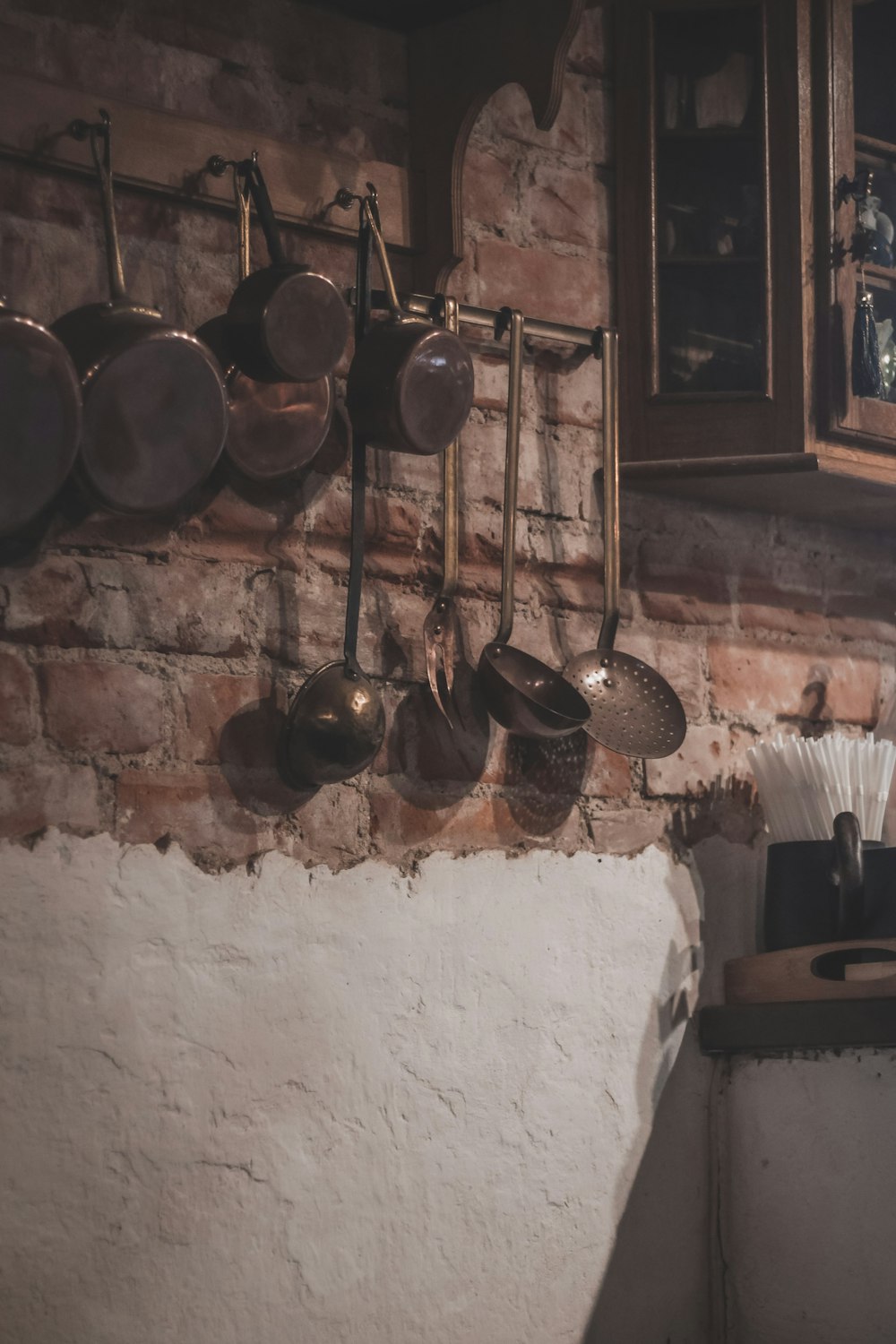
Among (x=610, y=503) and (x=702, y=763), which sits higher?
(x=610, y=503)

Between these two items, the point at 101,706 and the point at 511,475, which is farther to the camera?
the point at 511,475

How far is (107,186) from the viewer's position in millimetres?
1265

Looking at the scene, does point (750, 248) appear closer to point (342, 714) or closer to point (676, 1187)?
point (342, 714)

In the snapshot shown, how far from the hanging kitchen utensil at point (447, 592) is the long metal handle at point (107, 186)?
35 centimetres

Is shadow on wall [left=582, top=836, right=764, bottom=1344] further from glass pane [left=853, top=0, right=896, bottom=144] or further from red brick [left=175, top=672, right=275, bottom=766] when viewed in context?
glass pane [left=853, top=0, right=896, bottom=144]

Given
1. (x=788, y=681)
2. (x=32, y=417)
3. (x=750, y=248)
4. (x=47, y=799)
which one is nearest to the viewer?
(x=32, y=417)

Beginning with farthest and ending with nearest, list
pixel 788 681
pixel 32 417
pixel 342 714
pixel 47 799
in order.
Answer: pixel 788 681, pixel 342 714, pixel 47 799, pixel 32 417

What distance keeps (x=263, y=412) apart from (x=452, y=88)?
433 mm

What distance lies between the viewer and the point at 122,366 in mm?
1208

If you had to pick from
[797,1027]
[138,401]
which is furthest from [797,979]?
[138,401]

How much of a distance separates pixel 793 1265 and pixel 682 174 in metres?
1.20

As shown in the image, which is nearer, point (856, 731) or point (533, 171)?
point (533, 171)

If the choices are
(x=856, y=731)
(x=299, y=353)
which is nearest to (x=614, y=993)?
(x=856, y=731)

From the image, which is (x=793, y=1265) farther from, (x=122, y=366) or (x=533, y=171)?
(x=533, y=171)
